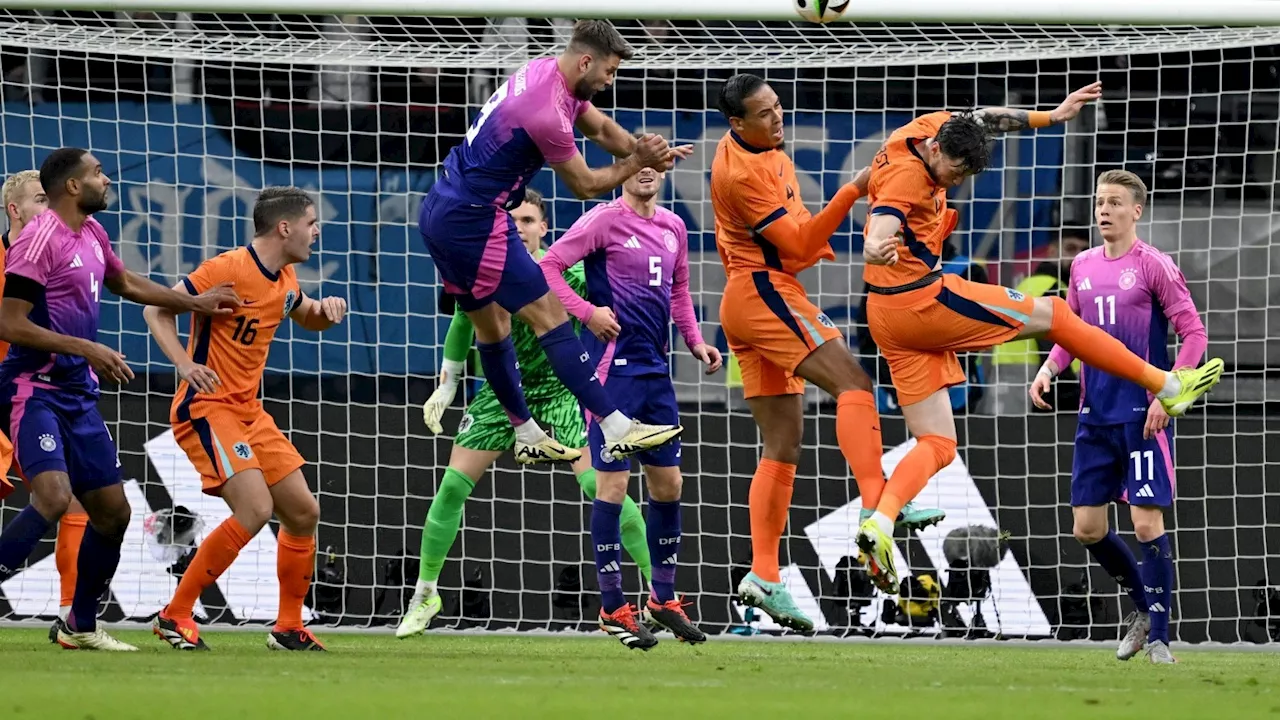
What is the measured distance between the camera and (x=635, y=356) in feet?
27.4

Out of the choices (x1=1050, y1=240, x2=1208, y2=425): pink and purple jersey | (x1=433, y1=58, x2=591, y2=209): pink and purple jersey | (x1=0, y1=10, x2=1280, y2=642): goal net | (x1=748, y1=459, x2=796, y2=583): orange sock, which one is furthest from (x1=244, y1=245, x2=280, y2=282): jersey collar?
(x1=1050, y1=240, x2=1208, y2=425): pink and purple jersey

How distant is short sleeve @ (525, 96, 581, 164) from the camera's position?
6660 millimetres

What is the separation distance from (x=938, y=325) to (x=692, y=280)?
4104 mm

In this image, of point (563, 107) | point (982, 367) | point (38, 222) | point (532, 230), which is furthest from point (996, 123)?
point (38, 222)

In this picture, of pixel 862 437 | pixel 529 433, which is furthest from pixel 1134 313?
pixel 529 433

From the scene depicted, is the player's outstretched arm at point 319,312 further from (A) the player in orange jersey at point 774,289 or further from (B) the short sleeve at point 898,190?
(B) the short sleeve at point 898,190

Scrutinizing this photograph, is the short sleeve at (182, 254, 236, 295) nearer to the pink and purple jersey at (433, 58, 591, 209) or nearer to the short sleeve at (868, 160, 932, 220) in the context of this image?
the pink and purple jersey at (433, 58, 591, 209)

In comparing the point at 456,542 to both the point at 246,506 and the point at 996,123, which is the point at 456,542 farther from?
the point at 996,123

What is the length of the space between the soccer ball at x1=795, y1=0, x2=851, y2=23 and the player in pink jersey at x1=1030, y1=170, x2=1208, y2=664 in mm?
1535

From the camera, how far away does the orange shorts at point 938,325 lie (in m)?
6.90

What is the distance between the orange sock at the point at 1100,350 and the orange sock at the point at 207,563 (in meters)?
3.61

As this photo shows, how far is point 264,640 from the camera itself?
8.67 m

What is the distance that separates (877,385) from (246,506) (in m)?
4.47

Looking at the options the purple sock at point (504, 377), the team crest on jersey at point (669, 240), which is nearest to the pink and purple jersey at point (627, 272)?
the team crest on jersey at point (669, 240)
